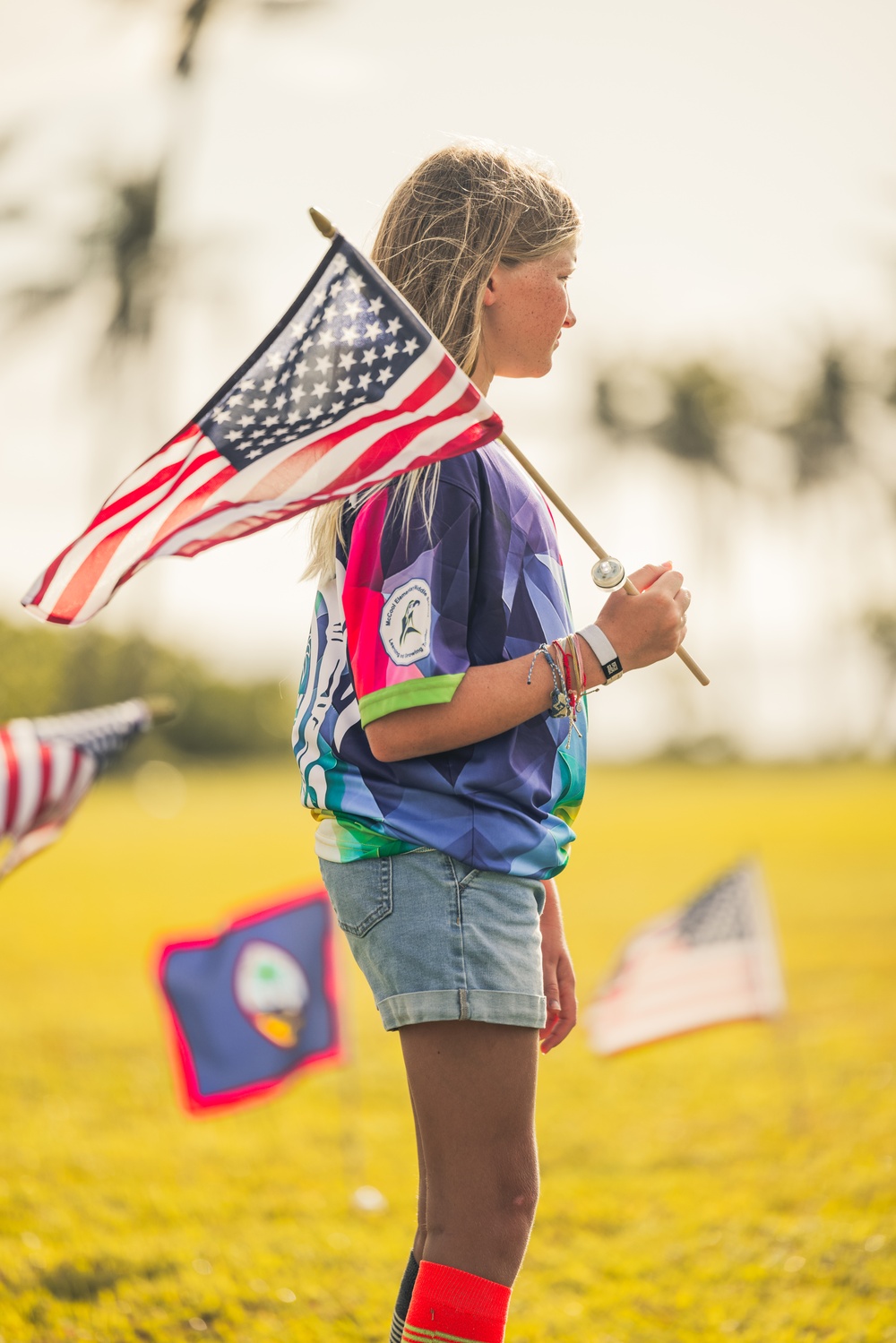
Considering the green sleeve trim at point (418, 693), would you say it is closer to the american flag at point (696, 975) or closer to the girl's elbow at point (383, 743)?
the girl's elbow at point (383, 743)

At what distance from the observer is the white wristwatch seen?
1.57 m

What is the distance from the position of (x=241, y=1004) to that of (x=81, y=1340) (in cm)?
140

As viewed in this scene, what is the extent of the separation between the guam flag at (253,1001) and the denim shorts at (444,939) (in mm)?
2740

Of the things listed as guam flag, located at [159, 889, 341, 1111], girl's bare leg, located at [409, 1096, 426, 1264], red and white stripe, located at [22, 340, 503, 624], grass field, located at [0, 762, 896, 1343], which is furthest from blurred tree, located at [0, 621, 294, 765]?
girl's bare leg, located at [409, 1096, 426, 1264]

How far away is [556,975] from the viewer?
1.86m

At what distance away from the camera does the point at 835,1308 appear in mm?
2926

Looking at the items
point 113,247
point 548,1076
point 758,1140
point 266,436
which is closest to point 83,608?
point 266,436

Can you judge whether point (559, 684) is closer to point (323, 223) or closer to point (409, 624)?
point (409, 624)

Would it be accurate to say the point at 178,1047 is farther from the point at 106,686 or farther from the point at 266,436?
the point at 106,686

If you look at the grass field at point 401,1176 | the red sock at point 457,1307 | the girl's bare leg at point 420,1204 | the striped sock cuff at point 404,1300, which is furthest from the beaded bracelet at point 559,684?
the grass field at point 401,1176

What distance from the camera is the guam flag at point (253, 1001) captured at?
13.5 feet

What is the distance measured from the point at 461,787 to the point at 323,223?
0.74m

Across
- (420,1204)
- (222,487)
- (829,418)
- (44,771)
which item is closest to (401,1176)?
(44,771)

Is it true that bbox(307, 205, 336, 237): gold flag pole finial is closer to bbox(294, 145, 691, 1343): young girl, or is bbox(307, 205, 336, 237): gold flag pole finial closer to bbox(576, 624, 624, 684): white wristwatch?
bbox(294, 145, 691, 1343): young girl
